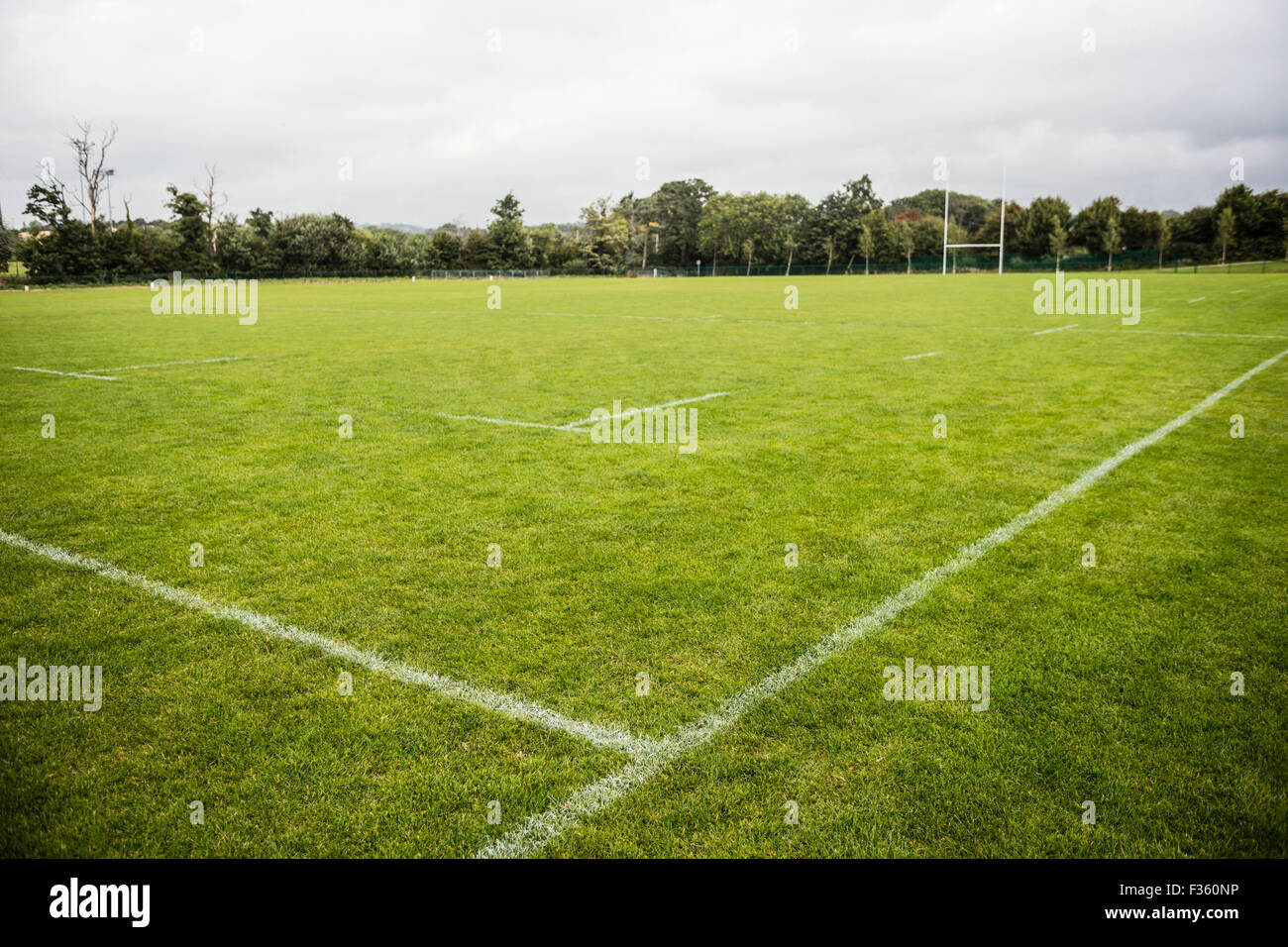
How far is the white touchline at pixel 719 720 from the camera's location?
265cm

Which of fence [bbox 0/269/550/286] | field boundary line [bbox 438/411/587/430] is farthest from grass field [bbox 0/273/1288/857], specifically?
fence [bbox 0/269/550/286]

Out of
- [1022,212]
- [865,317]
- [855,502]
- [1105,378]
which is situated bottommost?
Answer: [855,502]

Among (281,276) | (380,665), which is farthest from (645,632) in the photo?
(281,276)

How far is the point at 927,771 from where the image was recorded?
296 centimetres

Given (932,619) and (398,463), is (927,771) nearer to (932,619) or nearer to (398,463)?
(932,619)

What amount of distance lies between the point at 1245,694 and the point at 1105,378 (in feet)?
29.9

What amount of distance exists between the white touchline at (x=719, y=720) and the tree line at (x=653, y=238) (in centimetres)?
7065

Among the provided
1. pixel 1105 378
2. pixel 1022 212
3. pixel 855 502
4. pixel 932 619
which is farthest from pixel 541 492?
pixel 1022 212

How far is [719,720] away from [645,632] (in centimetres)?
81

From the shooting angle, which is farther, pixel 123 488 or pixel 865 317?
pixel 865 317

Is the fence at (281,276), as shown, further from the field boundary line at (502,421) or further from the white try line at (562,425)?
the white try line at (562,425)

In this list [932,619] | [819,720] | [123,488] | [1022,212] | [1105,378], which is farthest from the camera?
[1022,212]
